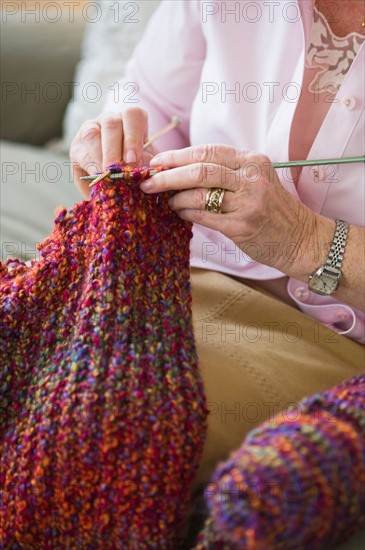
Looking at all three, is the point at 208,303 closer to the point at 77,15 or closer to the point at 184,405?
the point at 184,405

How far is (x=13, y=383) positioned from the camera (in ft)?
2.45

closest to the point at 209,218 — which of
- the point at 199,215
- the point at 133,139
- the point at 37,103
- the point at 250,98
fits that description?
the point at 199,215

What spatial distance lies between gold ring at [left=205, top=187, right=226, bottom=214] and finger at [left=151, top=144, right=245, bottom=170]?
4cm

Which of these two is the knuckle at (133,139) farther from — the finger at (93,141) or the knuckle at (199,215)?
the knuckle at (199,215)

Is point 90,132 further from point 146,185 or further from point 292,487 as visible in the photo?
point 292,487

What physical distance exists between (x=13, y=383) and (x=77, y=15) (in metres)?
1.56

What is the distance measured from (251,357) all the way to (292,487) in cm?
36

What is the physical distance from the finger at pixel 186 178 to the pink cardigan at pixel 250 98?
0.24 meters

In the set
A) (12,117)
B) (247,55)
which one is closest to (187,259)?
(247,55)

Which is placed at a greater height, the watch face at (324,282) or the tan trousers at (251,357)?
the watch face at (324,282)

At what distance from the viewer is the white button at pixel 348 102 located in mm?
963

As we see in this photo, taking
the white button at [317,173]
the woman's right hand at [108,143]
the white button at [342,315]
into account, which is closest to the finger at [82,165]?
the woman's right hand at [108,143]

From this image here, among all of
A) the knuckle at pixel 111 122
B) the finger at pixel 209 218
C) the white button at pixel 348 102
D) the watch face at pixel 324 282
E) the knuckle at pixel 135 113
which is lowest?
the watch face at pixel 324 282

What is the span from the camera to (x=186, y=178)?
0.81 meters
